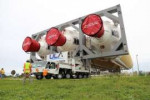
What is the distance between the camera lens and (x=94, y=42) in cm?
2317

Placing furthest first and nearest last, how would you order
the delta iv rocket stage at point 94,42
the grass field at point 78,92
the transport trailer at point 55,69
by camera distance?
the delta iv rocket stage at point 94,42
the transport trailer at point 55,69
the grass field at point 78,92

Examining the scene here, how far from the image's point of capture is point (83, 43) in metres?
25.6

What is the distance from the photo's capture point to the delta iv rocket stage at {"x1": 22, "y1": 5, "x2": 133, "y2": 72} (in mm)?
21562

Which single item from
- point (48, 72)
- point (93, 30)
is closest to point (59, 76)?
point (48, 72)

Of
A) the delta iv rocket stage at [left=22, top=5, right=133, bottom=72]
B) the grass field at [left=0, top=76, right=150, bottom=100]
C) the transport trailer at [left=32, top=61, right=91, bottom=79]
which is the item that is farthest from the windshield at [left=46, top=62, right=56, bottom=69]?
the grass field at [left=0, top=76, right=150, bottom=100]

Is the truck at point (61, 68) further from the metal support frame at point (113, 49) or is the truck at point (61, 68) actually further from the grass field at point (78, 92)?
the grass field at point (78, 92)

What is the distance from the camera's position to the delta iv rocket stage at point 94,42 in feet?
70.7

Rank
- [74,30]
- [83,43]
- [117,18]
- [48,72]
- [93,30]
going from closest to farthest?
1. [48,72]
2. [93,30]
3. [117,18]
4. [83,43]
5. [74,30]

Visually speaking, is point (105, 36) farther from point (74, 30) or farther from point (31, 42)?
point (31, 42)

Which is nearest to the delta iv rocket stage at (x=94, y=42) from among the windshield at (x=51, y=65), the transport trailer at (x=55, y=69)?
the transport trailer at (x=55, y=69)

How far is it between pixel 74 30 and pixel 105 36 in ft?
23.2

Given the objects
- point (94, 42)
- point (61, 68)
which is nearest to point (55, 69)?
point (61, 68)

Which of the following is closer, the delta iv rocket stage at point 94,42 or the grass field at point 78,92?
the grass field at point 78,92

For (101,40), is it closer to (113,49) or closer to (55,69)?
(113,49)
